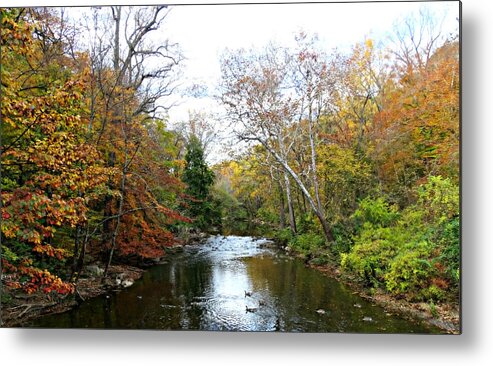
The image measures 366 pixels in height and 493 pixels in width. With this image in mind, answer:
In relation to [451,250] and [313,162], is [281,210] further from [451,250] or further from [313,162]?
[451,250]

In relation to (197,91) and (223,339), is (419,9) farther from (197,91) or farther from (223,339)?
(223,339)

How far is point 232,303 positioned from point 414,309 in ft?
5.40

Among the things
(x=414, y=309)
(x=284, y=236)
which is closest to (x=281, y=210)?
(x=284, y=236)

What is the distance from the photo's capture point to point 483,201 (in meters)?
2.78

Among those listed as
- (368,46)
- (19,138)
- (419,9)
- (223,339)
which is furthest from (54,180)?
(419,9)

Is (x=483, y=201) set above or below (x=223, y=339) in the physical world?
above

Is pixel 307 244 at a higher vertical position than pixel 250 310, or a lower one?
higher

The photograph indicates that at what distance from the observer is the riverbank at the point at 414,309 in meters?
2.78

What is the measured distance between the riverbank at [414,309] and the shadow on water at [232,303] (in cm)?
7

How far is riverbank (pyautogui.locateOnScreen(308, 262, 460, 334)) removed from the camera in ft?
9.12

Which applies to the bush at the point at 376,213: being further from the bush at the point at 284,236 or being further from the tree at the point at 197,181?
the tree at the point at 197,181

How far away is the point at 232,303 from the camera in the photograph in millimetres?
3168

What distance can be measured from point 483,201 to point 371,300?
134 centimetres

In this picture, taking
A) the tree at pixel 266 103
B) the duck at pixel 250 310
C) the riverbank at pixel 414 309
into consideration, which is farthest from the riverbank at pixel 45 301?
the riverbank at pixel 414 309
